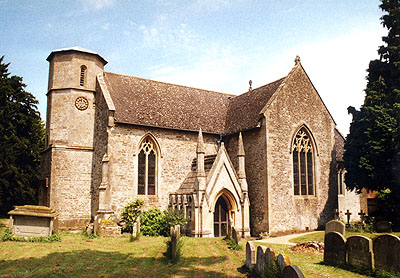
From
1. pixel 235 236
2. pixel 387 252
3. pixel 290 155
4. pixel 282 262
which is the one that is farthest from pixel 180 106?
pixel 282 262

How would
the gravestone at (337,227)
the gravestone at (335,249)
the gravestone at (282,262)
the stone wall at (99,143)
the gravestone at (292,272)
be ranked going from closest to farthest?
the gravestone at (292,272) → the gravestone at (282,262) → the gravestone at (335,249) → the gravestone at (337,227) → the stone wall at (99,143)

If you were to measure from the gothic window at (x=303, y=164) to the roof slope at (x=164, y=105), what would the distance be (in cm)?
590

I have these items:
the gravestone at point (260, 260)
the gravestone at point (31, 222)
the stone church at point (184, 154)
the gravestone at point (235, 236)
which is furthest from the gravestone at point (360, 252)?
the gravestone at point (31, 222)

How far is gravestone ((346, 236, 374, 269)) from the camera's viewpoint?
12.0 metres

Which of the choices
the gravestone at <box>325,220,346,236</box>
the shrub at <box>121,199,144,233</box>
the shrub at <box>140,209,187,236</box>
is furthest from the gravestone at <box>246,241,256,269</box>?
the shrub at <box>121,199,144,233</box>

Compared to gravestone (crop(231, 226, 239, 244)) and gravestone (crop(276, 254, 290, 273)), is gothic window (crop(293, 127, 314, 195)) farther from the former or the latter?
gravestone (crop(276, 254, 290, 273))

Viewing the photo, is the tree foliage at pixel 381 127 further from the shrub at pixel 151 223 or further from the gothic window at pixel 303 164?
the shrub at pixel 151 223

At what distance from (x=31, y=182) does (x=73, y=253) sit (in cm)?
1893

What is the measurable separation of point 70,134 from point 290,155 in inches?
616

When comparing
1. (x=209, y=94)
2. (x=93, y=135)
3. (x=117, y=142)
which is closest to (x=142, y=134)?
(x=117, y=142)

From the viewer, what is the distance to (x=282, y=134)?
2514 cm

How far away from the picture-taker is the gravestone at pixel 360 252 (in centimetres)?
1204

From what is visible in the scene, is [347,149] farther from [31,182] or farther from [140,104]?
[31,182]

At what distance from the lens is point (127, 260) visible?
14828 millimetres
